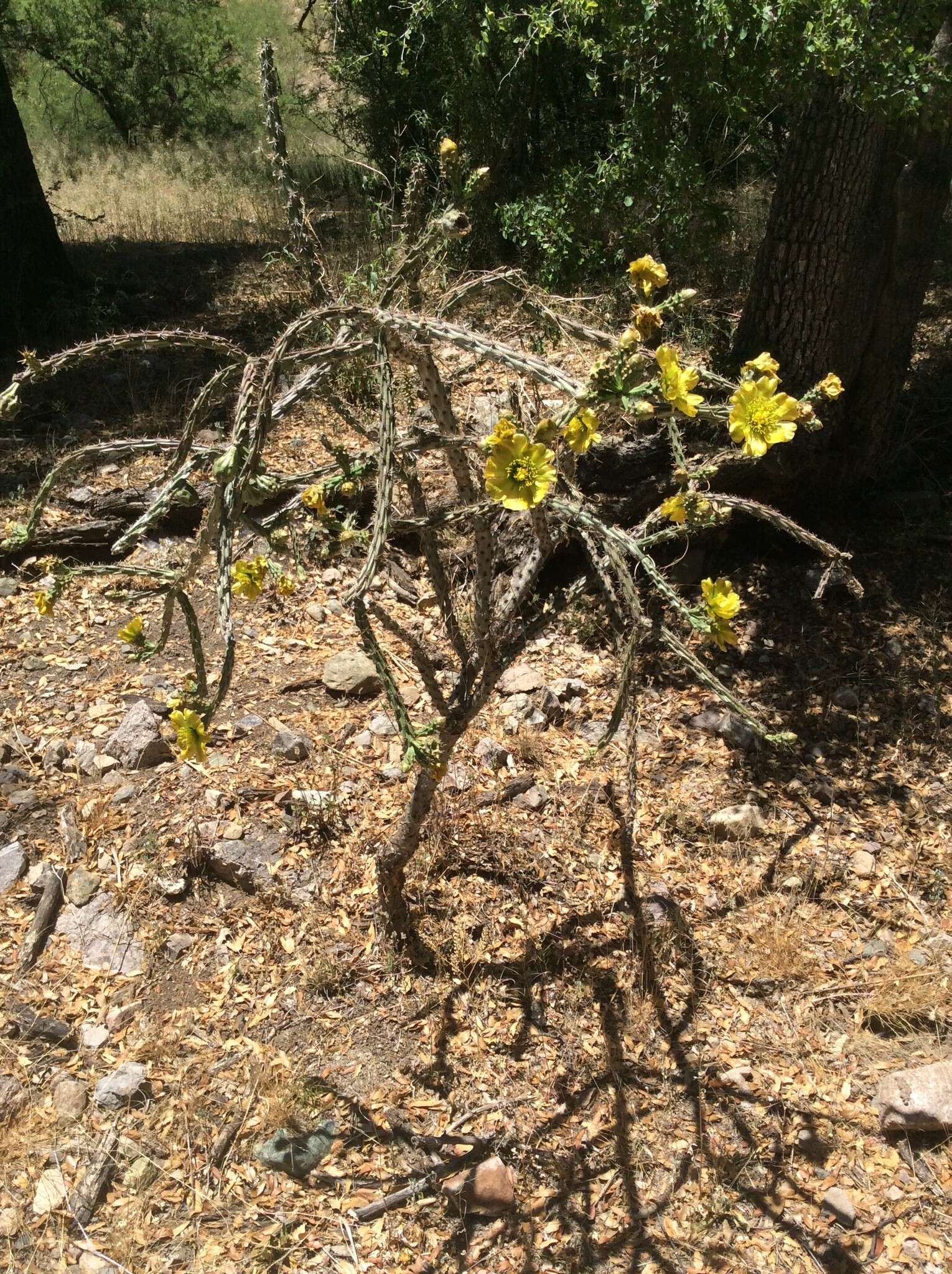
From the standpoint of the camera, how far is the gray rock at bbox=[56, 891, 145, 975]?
255 centimetres

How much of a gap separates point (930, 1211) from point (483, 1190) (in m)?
1.06

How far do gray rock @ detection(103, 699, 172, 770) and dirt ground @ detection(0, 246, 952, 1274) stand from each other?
0.05 metres

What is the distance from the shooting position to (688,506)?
5.33 feet

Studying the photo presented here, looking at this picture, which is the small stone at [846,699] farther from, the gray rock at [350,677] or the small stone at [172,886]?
the small stone at [172,886]

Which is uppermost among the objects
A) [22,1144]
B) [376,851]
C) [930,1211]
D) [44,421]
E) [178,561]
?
[44,421]

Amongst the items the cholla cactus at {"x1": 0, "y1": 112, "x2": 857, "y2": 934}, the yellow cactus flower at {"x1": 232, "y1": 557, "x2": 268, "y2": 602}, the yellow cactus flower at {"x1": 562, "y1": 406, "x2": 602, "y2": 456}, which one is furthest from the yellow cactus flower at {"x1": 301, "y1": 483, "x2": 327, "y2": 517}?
the yellow cactus flower at {"x1": 562, "y1": 406, "x2": 602, "y2": 456}

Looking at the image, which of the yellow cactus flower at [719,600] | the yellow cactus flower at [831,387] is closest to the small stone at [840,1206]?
the yellow cactus flower at [719,600]

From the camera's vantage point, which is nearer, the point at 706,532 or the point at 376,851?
the point at 376,851

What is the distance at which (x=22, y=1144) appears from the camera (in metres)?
2.21

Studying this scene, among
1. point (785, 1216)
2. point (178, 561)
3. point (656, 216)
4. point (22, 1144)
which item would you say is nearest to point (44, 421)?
point (178, 561)

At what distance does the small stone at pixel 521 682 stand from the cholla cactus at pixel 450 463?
0.99m

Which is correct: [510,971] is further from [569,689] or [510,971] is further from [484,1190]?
[569,689]

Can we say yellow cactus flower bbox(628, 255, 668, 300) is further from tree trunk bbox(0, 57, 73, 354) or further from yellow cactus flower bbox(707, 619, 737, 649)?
tree trunk bbox(0, 57, 73, 354)

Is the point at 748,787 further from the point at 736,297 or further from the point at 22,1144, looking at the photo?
the point at 736,297
